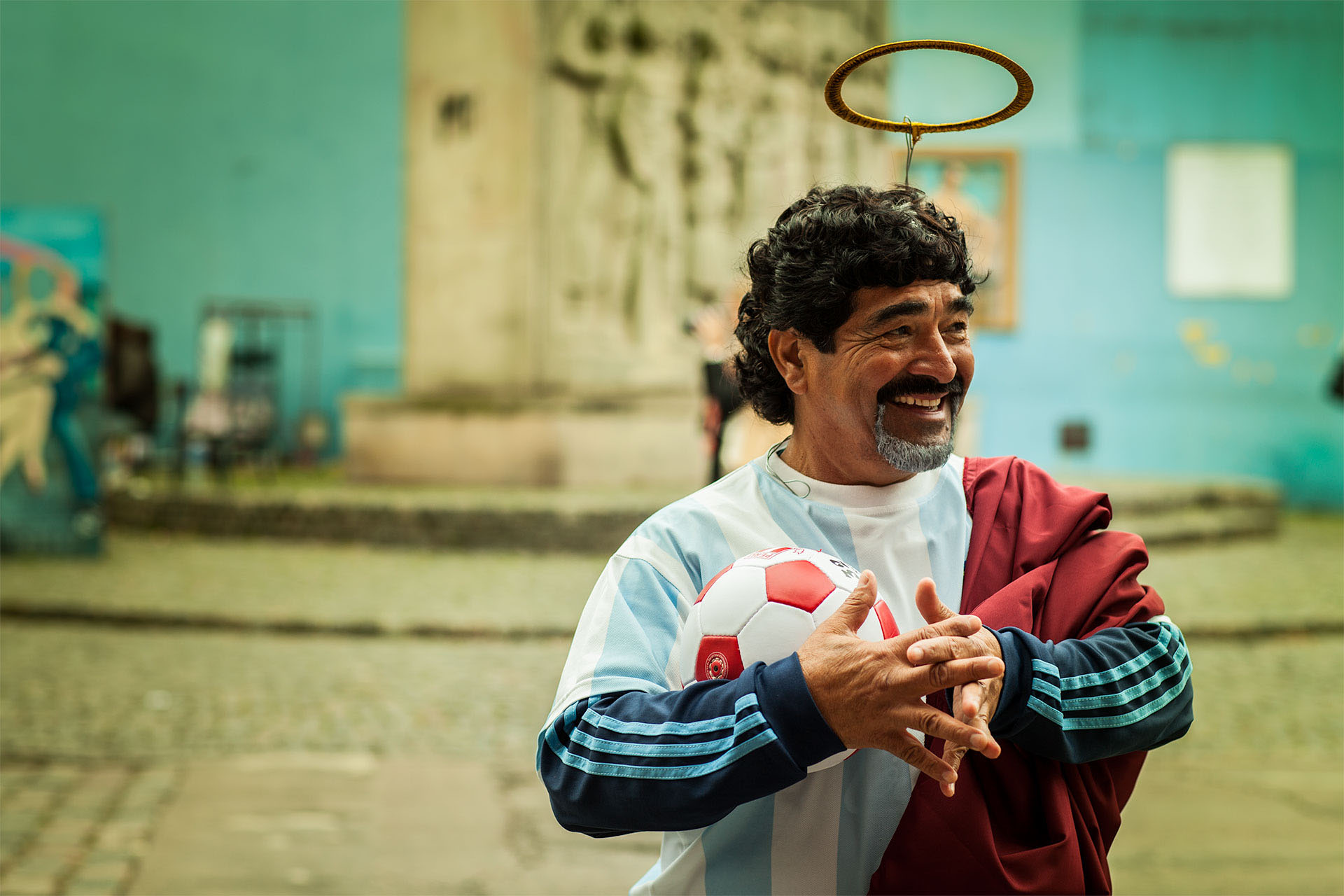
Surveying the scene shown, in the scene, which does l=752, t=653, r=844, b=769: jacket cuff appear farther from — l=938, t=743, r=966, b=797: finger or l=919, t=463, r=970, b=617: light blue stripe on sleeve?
l=919, t=463, r=970, b=617: light blue stripe on sleeve

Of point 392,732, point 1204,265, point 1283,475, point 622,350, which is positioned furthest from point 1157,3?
point 392,732

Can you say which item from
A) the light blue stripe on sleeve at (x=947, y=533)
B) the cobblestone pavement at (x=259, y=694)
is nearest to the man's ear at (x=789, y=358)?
the light blue stripe on sleeve at (x=947, y=533)

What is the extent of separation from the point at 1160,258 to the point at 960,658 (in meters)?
16.1

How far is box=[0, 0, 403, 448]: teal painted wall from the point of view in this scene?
1795cm

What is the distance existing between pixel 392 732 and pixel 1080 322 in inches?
512

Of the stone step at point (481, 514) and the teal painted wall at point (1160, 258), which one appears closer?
the stone step at point (481, 514)

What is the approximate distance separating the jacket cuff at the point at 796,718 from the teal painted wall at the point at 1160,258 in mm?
15214

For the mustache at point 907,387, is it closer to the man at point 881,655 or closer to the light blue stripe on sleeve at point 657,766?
the man at point 881,655

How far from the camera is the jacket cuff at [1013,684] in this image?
5.12 ft

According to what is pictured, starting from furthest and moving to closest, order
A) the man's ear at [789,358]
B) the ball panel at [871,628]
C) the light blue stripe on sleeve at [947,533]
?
the man's ear at [789,358] < the light blue stripe on sleeve at [947,533] < the ball panel at [871,628]

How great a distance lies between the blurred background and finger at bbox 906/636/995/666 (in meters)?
1.28

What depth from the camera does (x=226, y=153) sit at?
1847cm

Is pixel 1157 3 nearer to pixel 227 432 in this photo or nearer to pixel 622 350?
pixel 622 350

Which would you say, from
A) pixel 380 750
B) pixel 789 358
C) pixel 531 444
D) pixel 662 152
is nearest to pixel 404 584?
pixel 531 444
